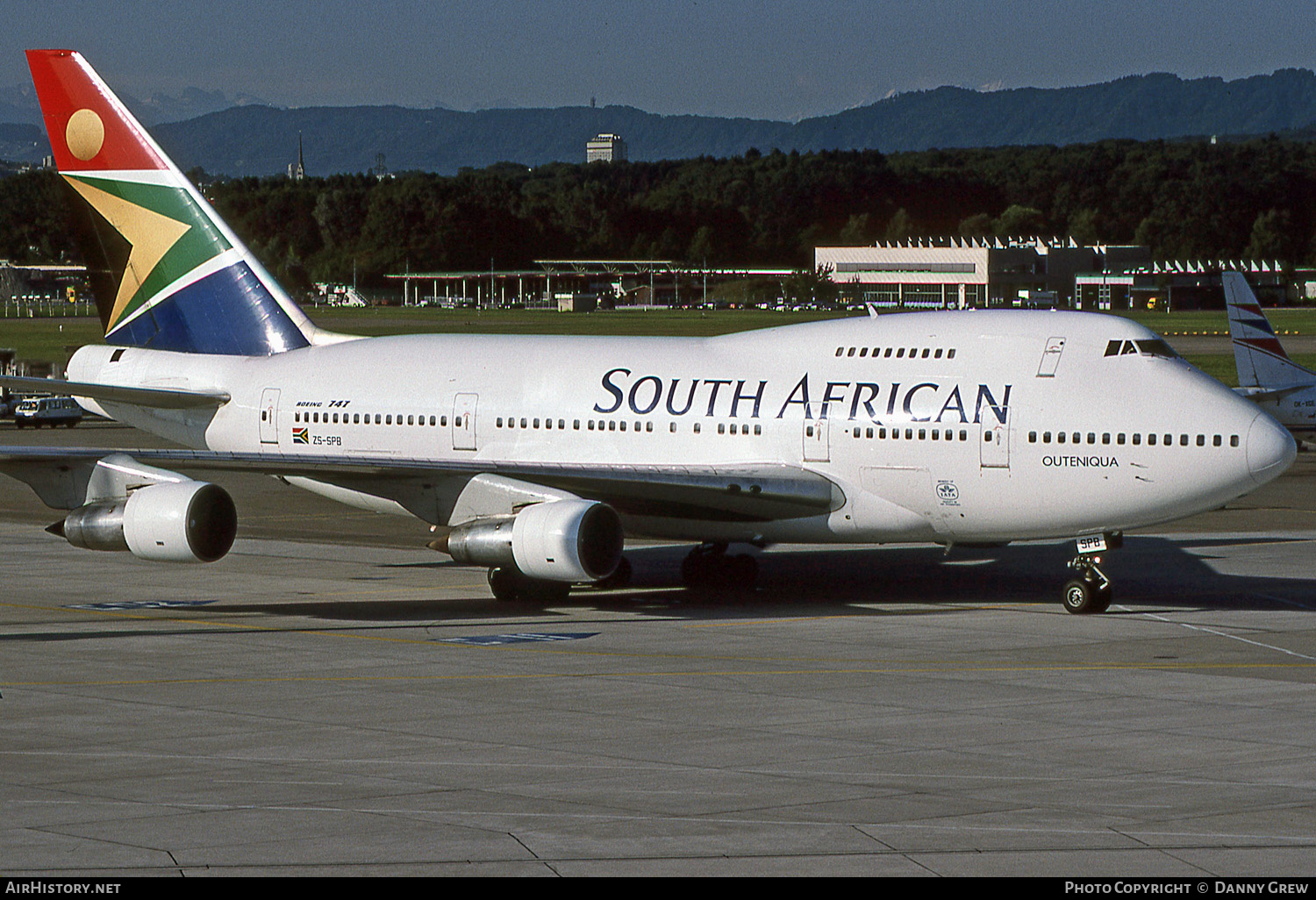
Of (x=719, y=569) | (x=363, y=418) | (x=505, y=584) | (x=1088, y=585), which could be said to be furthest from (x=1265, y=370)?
(x=505, y=584)

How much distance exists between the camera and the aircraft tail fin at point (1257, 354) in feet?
202

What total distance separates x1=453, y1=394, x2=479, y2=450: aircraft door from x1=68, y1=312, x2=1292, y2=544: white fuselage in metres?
0.04

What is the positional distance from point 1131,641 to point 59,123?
84.7 feet

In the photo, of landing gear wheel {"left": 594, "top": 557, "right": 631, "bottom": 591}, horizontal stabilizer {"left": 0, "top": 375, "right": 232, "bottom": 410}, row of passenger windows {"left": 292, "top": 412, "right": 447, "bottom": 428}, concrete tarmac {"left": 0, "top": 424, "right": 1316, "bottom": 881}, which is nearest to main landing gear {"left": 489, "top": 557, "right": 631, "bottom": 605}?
concrete tarmac {"left": 0, "top": 424, "right": 1316, "bottom": 881}

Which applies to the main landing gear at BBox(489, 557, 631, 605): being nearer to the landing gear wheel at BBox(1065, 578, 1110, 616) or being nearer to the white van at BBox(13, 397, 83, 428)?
the landing gear wheel at BBox(1065, 578, 1110, 616)

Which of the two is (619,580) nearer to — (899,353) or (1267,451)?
(899,353)

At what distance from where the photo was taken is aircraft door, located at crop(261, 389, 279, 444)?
38125 millimetres

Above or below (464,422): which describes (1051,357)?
above

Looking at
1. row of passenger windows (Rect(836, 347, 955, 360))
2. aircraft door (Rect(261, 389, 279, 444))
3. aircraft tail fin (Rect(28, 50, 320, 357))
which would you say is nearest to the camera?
row of passenger windows (Rect(836, 347, 955, 360))

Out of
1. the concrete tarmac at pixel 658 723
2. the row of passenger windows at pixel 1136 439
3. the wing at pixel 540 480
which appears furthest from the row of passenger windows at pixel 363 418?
the row of passenger windows at pixel 1136 439

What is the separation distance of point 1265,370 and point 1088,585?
3401 centimetres

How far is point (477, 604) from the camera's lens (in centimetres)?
3372

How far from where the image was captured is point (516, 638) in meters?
29.5
